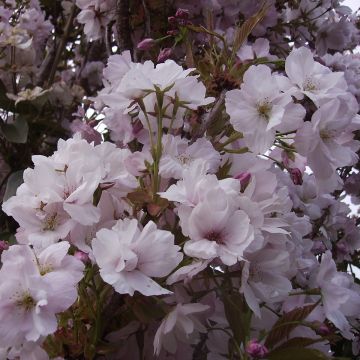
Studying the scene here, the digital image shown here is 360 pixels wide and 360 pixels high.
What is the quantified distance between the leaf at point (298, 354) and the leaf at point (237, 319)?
0.09ft

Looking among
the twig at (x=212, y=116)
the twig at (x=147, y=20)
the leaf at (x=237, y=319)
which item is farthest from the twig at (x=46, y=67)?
the leaf at (x=237, y=319)

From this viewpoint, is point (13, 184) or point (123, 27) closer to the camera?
point (123, 27)

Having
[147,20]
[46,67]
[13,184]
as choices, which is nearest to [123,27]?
[147,20]

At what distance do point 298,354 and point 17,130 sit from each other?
0.82m

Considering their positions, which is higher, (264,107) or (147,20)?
(264,107)

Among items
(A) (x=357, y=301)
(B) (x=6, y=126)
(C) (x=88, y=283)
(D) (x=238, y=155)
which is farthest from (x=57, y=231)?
(B) (x=6, y=126)

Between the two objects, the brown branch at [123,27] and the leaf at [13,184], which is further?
the leaf at [13,184]

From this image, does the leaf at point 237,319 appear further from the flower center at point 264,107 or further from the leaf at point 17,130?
the leaf at point 17,130

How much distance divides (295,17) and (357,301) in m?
0.86

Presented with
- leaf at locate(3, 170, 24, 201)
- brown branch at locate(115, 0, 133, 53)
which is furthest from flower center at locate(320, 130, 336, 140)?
leaf at locate(3, 170, 24, 201)

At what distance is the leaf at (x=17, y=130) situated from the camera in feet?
3.70

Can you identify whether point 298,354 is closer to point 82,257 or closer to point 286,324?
point 286,324

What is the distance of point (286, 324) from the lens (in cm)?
51

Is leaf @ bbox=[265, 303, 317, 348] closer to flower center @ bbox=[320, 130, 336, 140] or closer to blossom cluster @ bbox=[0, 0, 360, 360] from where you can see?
blossom cluster @ bbox=[0, 0, 360, 360]
